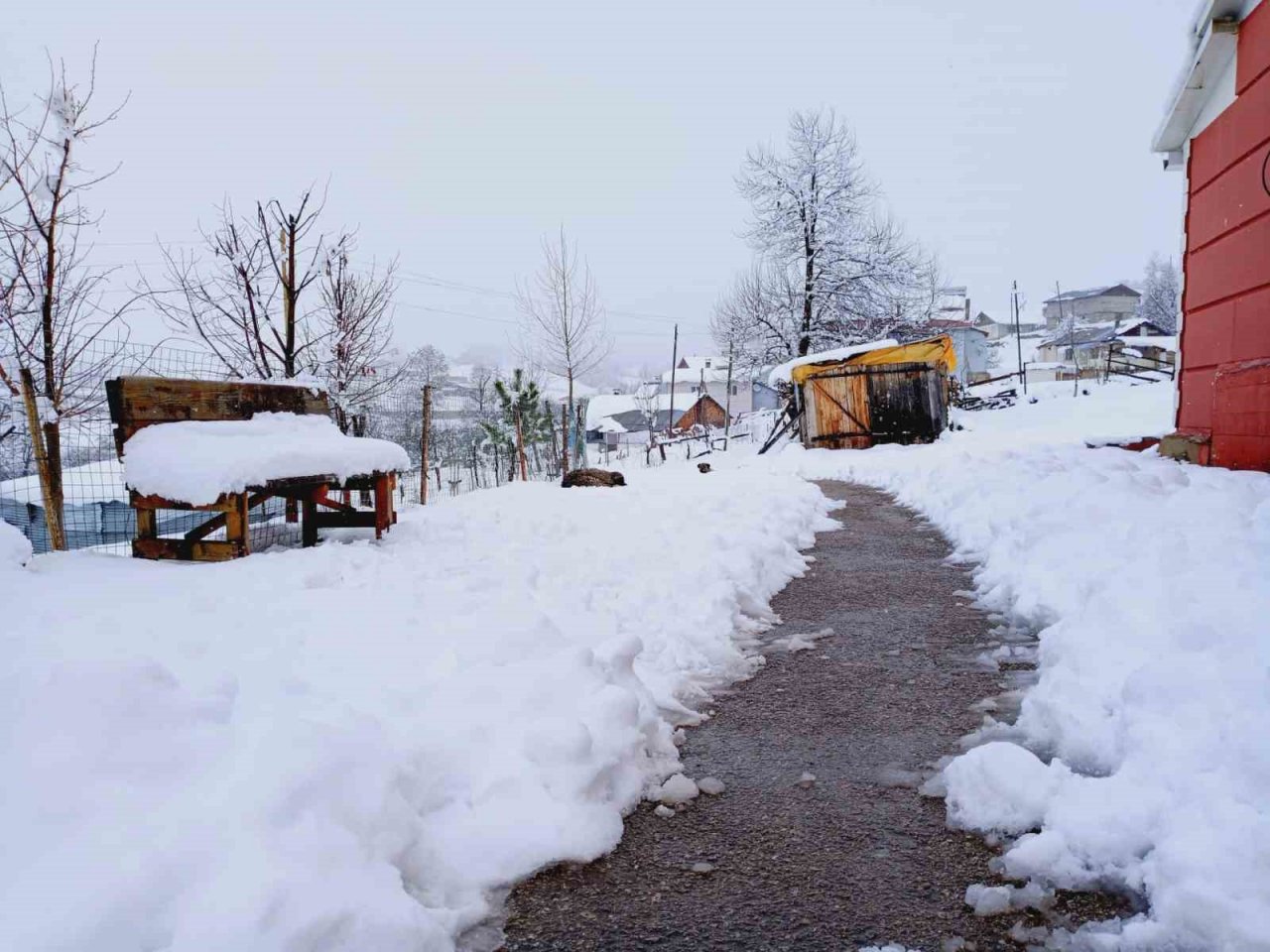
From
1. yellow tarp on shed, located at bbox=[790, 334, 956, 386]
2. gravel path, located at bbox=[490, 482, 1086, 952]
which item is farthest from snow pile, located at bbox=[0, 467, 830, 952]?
yellow tarp on shed, located at bbox=[790, 334, 956, 386]

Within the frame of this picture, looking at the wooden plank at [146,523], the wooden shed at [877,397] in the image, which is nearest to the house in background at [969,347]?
the wooden shed at [877,397]

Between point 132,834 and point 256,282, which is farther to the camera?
point 256,282

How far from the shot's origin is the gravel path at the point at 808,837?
1.74 metres

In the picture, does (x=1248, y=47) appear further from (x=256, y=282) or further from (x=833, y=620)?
(x=256, y=282)

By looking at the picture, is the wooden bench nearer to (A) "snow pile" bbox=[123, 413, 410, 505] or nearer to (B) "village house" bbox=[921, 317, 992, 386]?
(A) "snow pile" bbox=[123, 413, 410, 505]

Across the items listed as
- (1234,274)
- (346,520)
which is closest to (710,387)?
(1234,274)

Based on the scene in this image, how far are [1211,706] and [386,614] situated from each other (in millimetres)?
3187

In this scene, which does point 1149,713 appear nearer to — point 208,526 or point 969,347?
point 208,526

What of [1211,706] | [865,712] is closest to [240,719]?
[865,712]

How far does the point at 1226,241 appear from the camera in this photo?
5676mm

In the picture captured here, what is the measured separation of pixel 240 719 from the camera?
221 cm

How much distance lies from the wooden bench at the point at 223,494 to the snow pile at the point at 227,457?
0.27 feet

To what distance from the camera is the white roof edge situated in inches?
219

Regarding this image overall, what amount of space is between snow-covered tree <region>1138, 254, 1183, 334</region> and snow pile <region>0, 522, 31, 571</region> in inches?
2840
